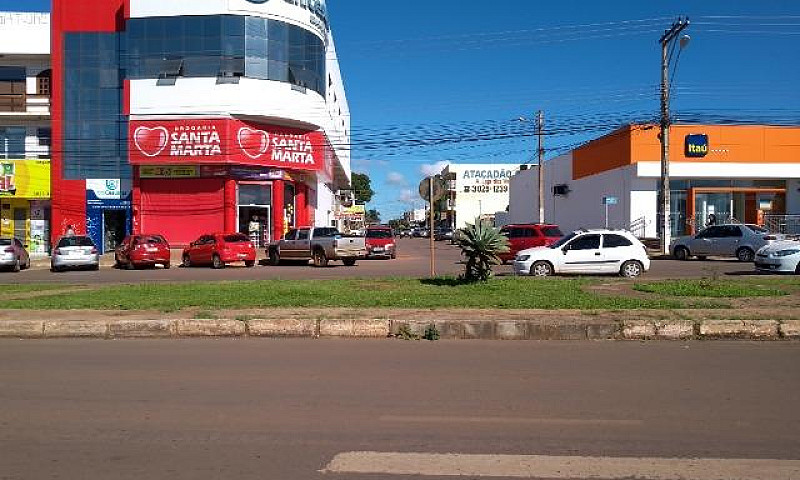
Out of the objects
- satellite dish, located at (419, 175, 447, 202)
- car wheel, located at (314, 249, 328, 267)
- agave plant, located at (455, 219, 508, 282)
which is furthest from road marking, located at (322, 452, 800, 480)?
car wheel, located at (314, 249, 328, 267)

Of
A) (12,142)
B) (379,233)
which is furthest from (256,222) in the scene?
(12,142)

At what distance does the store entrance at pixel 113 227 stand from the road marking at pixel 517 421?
3670cm

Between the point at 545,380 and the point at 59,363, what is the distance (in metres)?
6.19

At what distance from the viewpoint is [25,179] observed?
124 feet

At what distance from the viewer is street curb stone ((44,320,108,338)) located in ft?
36.1

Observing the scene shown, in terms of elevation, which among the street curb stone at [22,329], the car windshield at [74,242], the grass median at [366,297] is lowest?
the street curb stone at [22,329]

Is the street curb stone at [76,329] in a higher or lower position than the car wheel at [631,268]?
lower

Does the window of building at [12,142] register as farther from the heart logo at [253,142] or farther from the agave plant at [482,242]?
the agave plant at [482,242]

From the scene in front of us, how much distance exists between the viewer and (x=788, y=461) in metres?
4.87

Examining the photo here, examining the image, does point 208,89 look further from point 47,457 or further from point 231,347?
point 47,457

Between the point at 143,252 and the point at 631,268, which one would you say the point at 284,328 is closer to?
the point at 631,268

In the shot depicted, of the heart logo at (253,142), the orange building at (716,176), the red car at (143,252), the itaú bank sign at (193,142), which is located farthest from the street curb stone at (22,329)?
the orange building at (716,176)

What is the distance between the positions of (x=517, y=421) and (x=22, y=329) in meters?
9.01

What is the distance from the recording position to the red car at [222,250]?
96.4 feet
